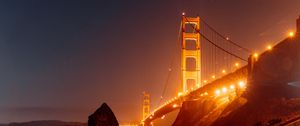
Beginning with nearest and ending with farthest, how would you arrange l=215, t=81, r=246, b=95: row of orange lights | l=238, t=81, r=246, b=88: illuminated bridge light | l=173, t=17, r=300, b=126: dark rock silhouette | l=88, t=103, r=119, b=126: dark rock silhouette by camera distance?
l=88, t=103, r=119, b=126: dark rock silhouette, l=173, t=17, r=300, b=126: dark rock silhouette, l=238, t=81, r=246, b=88: illuminated bridge light, l=215, t=81, r=246, b=95: row of orange lights

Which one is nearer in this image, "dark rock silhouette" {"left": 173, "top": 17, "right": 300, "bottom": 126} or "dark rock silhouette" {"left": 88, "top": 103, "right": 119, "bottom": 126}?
"dark rock silhouette" {"left": 88, "top": 103, "right": 119, "bottom": 126}

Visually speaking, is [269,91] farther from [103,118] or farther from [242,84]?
[103,118]

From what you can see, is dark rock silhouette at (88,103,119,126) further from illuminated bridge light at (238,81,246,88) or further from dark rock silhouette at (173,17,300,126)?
illuminated bridge light at (238,81,246,88)

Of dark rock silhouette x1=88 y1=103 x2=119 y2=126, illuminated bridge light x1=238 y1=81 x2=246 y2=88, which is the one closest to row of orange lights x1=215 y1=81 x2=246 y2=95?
illuminated bridge light x1=238 y1=81 x2=246 y2=88

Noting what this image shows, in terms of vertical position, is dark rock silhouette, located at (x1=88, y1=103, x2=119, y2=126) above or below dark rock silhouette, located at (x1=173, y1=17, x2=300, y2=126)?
below

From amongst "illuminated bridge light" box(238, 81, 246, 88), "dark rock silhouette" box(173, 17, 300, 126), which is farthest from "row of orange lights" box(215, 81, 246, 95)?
"dark rock silhouette" box(173, 17, 300, 126)

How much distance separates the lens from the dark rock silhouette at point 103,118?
645 cm

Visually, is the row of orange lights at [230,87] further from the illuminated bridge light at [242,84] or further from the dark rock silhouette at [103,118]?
the dark rock silhouette at [103,118]

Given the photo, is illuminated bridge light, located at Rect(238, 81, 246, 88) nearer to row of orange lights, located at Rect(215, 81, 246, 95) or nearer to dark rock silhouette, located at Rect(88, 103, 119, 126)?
row of orange lights, located at Rect(215, 81, 246, 95)

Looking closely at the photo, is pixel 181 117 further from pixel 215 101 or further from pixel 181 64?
pixel 181 64

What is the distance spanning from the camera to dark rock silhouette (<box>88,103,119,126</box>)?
645cm

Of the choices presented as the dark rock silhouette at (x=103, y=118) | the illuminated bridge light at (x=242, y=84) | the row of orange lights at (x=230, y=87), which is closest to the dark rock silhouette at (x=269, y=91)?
the illuminated bridge light at (x=242, y=84)

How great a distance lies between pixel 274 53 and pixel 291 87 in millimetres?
3957

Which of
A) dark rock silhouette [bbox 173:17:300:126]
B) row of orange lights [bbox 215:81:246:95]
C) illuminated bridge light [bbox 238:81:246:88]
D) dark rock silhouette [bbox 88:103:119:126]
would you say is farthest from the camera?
row of orange lights [bbox 215:81:246:95]
